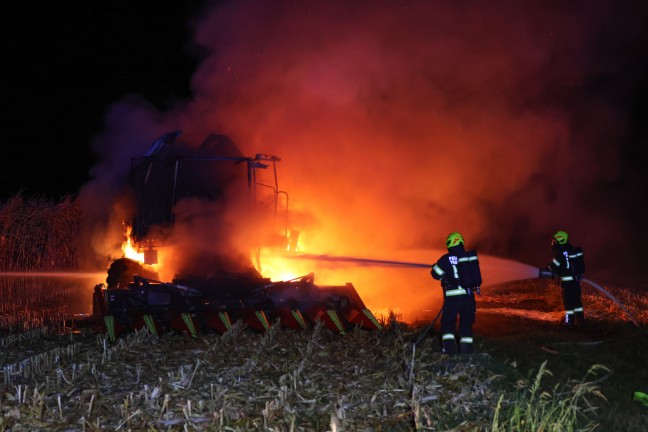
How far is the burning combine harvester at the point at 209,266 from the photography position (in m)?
9.32

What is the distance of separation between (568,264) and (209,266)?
230 inches

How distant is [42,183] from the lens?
36188mm

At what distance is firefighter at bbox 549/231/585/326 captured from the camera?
10961 mm

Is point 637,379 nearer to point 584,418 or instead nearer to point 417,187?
point 584,418

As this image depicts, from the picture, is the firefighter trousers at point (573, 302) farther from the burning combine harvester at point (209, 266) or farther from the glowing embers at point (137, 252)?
the glowing embers at point (137, 252)

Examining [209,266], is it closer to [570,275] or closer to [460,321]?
[460,321]

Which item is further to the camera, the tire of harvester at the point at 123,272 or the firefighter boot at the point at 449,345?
the tire of harvester at the point at 123,272

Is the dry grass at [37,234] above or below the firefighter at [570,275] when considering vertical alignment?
above

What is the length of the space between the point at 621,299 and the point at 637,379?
6.51m

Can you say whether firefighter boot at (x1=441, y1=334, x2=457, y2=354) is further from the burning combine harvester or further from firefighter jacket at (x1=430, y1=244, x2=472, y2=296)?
the burning combine harvester

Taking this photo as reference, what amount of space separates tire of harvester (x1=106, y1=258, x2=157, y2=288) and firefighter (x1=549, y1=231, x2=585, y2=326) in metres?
6.69

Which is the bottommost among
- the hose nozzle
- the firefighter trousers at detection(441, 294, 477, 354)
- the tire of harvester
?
the firefighter trousers at detection(441, 294, 477, 354)

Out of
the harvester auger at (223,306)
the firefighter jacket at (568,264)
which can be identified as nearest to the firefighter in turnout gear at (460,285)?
the harvester auger at (223,306)

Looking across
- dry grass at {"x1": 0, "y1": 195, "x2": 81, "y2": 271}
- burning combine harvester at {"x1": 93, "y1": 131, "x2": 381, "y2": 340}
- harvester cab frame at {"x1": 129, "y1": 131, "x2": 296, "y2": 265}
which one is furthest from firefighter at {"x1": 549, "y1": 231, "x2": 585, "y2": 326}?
Result: dry grass at {"x1": 0, "y1": 195, "x2": 81, "y2": 271}
